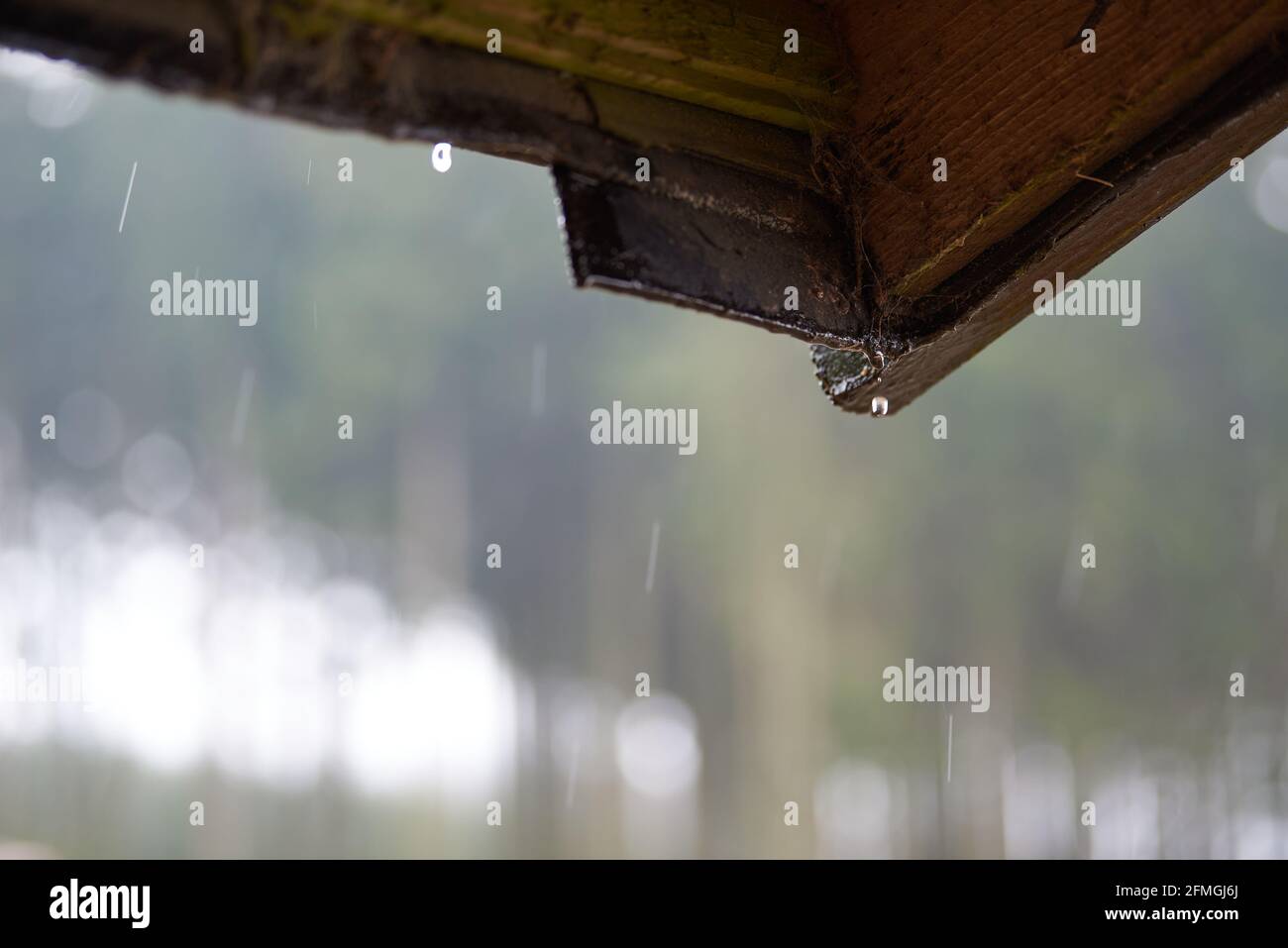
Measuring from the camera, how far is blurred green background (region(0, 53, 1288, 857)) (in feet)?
58.8

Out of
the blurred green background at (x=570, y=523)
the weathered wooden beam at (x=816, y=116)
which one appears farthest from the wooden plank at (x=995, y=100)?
the blurred green background at (x=570, y=523)

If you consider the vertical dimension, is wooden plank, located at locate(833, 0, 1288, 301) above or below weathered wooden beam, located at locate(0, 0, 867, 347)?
above

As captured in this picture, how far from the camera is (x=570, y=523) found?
924 inches

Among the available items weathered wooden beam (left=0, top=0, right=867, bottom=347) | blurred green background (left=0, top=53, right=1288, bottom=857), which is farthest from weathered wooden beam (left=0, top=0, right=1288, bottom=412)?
blurred green background (left=0, top=53, right=1288, bottom=857)

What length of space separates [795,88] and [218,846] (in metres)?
22.5

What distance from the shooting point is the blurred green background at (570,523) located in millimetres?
17922

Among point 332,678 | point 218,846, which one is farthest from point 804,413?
point 218,846

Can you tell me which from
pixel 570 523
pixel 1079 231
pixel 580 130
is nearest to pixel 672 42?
pixel 580 130

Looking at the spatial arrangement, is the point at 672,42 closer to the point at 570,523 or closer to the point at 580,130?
the point at 580,130

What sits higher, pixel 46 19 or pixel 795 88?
pixel 795 88

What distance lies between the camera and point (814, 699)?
1923 centimetres

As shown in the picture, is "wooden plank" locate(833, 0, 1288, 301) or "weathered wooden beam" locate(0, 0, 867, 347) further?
"wooden plank" locate(833, 0, 1288, 301)

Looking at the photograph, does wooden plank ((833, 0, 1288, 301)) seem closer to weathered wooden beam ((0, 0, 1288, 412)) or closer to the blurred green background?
weathered wooden beam ((0, 0, 1288, 412))
